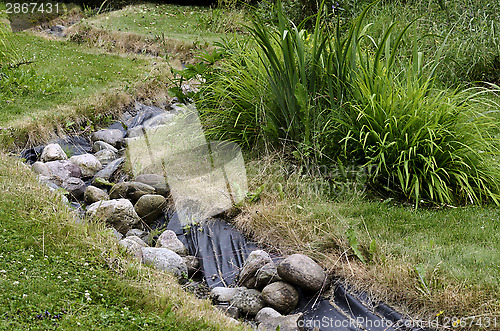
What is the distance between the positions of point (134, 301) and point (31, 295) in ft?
1.85

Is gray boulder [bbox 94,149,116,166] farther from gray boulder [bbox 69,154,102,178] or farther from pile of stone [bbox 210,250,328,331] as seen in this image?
pile of stone [bbox 210,250,328,331]

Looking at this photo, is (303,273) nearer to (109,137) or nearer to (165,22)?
(109,137)

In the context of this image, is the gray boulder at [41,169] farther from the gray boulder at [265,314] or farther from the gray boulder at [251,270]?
the gray boulder at [265,314]

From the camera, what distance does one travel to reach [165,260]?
356cm

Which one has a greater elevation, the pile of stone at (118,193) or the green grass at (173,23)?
the green grass at (173,23)

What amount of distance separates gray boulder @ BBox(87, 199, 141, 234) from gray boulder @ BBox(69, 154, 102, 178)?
1218 millimetres

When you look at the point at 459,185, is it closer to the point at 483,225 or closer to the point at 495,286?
the point at 483,225

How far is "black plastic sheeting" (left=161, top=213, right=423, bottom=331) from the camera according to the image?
2.93 m

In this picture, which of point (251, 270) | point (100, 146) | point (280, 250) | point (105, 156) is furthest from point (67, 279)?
point (100, 146)

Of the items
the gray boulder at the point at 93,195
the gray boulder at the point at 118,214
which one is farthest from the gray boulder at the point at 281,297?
the gray boulder at the point at 93,195

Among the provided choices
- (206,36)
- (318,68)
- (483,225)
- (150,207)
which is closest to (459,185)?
(483,225)

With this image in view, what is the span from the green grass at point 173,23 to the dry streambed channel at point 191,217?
4714 mm

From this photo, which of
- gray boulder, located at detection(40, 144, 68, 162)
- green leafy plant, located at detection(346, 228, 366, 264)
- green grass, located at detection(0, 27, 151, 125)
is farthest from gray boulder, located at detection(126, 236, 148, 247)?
green grass, located at detection(0, 27, 151, 125)

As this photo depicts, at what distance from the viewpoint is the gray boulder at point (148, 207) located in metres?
4.52
